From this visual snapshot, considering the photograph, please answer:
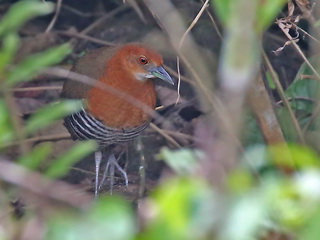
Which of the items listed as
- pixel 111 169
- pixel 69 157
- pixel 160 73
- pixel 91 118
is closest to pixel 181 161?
pixel 69 157

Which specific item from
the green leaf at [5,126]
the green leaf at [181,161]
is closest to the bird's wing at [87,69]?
the green leaf at [5,126]

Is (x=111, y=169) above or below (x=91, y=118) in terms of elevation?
below

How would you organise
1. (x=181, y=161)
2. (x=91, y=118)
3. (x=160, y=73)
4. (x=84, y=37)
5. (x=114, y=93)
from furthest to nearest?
(x=84, y=37)
(x=160, y=73)
(x=91, y=118)
(x=114, y=93)
(x=181, y=161)

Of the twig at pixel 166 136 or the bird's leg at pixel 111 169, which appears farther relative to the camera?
the twig at pixel 166 136

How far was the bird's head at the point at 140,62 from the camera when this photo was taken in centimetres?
462

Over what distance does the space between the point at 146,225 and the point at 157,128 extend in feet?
11.4

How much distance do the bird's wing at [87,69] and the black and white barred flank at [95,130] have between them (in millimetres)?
105

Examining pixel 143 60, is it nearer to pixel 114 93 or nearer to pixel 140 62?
pixel 140 62

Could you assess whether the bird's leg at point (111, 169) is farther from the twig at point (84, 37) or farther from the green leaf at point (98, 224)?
the green leaf at point (98, 224)

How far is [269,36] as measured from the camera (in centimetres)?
513

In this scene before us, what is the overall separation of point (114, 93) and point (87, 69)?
33 cm

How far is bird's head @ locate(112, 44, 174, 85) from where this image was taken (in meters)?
4.62

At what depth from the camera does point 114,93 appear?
435cm

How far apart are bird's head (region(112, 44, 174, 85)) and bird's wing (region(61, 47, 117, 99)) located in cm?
8
